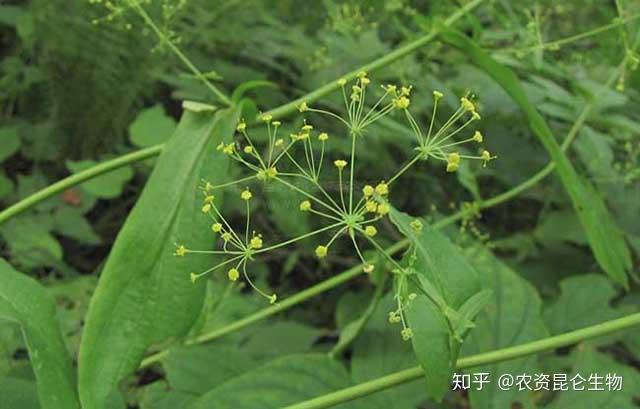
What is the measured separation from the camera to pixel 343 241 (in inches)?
59.6

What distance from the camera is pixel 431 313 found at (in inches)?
27.2

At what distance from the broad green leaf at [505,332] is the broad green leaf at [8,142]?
92 centimetres

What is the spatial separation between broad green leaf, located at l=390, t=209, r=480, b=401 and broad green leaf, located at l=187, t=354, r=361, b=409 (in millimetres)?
232

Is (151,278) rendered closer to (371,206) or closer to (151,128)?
(371,206)

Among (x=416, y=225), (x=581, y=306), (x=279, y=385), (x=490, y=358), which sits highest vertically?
(x=416, y=225)

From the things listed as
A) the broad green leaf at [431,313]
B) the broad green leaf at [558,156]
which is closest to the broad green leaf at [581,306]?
the broad green leaf at [558,156]

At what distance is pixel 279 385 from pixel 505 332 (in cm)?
30

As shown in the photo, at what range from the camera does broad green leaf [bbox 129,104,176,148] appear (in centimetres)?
153

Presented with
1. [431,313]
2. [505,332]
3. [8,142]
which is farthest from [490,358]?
[8,142]

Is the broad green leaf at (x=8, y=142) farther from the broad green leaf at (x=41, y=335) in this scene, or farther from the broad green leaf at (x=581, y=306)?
the broad green leaf at (x=581, y=306)

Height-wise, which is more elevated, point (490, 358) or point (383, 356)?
point (490, 358)

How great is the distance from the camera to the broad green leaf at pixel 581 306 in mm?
1239

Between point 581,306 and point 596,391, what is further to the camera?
point 581,306

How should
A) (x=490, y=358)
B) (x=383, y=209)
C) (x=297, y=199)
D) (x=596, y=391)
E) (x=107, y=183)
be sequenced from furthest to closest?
(x=107, y=183), (x=297, y=199), (x=596, y=391), (x=490, y=358), (x=383, y=209)
